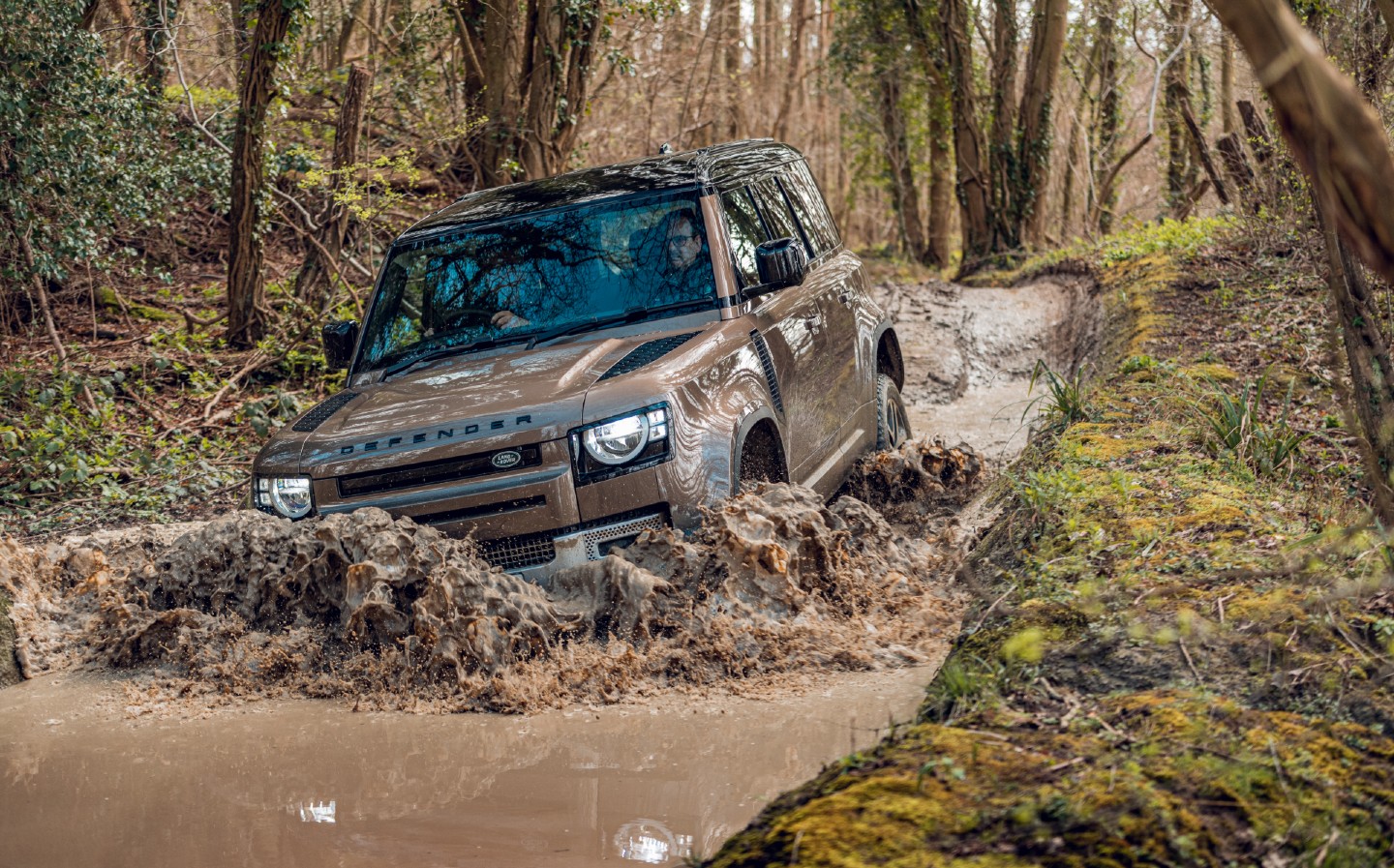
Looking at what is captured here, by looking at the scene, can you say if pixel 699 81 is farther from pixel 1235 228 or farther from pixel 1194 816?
pixel 1194 816

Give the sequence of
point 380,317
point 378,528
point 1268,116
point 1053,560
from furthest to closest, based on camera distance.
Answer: point 1268,116
point 380,317
point 378,528
point 1053,560

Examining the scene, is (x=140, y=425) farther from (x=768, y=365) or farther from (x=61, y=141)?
(x=768, y=365)

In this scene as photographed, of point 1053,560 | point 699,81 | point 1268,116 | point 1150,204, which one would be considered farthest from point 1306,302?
point 1150,204

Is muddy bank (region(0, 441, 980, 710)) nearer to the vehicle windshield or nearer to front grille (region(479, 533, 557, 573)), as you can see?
front grille (region(479, 533, 557, 573))

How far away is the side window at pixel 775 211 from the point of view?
679 centimetres

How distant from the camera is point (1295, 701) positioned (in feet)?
10.7

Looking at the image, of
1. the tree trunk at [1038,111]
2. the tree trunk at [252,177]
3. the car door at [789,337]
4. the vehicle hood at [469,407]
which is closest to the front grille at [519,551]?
the vehicle hood at [469,407]

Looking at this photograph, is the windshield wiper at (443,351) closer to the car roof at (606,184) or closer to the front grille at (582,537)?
the car roof at (606,184)

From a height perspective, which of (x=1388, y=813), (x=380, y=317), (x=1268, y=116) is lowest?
(x=1388, y=813)

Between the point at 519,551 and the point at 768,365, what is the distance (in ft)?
4.97

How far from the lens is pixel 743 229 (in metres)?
6.31

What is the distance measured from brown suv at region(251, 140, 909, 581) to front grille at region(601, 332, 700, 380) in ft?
0.05

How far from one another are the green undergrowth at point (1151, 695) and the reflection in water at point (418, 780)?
620mm

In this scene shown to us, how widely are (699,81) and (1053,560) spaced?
20884mm
